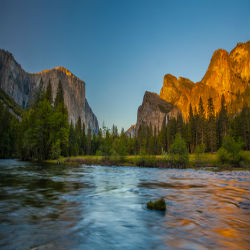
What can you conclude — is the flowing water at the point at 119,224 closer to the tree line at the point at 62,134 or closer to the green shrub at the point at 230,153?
the green shrub at the point at 230,153

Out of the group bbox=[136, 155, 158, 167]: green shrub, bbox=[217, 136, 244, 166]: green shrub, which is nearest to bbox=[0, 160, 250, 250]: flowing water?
bbox=[136, 155, 158, 167]: green shrub

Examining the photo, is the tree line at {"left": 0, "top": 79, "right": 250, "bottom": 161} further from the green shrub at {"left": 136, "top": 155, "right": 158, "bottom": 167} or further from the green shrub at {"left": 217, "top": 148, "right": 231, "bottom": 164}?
the green shrub at {"left": 217, "top": 148, "right": 231, "bottom": 164}

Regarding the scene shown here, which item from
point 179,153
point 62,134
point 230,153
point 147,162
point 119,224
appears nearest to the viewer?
point 119,224

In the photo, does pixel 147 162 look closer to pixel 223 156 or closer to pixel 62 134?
pixel 223 156

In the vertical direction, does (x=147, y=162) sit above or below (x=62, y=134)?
below

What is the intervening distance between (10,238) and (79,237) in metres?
1.83

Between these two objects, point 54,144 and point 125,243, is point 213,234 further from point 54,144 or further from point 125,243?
point 54,144

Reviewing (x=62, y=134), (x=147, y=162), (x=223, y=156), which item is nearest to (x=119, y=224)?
(x=147, y=162)

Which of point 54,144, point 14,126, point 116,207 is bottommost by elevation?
point 116,207

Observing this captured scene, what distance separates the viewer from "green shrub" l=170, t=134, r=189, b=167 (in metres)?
36.5

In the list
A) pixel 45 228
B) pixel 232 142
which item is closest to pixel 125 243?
pixel 45 228

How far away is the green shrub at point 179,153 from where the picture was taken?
120 ft

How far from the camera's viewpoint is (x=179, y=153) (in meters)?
38.2

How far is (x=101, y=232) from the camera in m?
6.25
